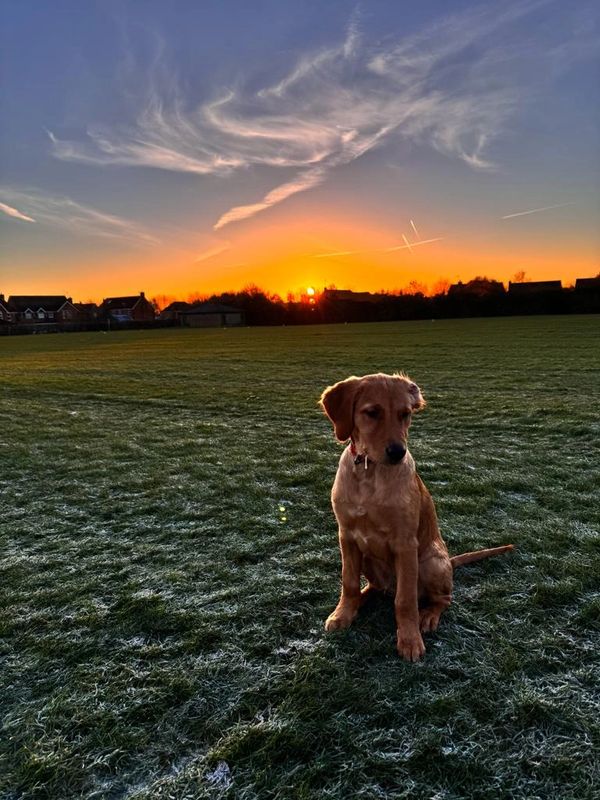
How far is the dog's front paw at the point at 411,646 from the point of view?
262 cm

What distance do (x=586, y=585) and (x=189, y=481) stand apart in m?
4.25

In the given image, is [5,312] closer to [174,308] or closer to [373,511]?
[174,308]

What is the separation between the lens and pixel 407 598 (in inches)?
107

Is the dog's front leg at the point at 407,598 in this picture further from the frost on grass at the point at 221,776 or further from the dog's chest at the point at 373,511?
the frost on grass at the point at 221,776

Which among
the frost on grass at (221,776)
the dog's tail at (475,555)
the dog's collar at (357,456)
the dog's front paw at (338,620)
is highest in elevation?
the dog's collar at (357,456)

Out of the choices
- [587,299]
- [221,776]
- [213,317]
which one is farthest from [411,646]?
[213,317]

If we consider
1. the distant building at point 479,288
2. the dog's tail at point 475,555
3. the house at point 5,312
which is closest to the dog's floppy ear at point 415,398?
the dog's tail at point 475,555

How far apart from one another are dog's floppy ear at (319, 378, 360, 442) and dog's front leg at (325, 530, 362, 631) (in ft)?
2.07

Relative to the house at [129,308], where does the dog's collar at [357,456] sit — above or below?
below

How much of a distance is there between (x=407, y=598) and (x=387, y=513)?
1.70 feet

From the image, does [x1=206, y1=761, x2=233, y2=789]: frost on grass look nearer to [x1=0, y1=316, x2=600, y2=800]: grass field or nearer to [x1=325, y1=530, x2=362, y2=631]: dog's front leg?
[x1=0, y1=316, x2=600, y2=800]: grass field

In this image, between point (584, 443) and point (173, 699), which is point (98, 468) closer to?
point (173, 699)

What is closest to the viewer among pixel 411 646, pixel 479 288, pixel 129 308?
pixel 411 646

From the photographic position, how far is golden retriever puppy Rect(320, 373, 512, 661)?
270 centimetres
